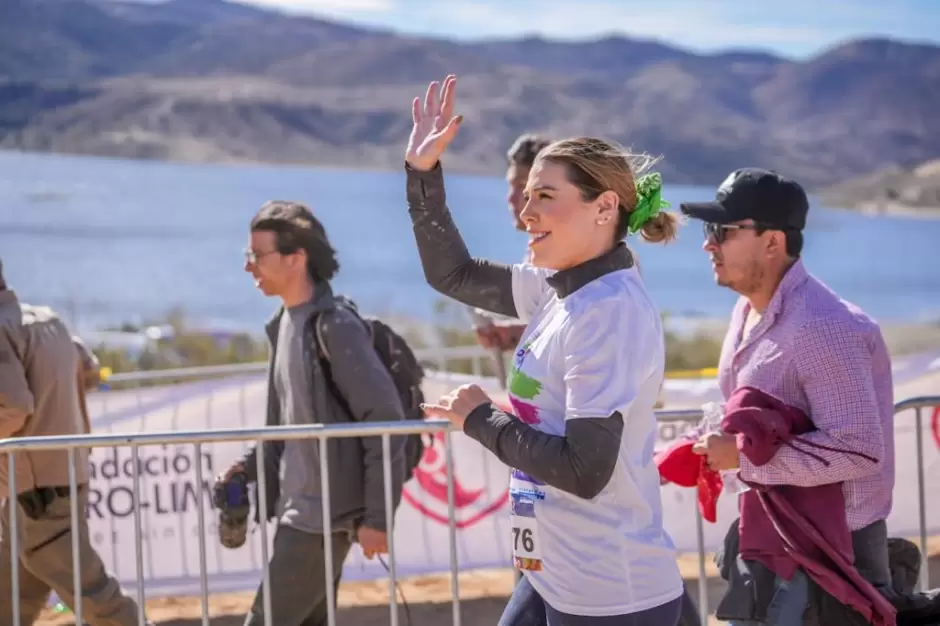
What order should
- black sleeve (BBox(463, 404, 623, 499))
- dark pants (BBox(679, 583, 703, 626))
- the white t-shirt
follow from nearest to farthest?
black sleeve (BBox(463, 404, 623, 499))
the white t-shirt
dark pants (BBox(679, 583, 703, 626))

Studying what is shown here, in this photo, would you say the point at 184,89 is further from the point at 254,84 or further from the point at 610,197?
the point at 610,197

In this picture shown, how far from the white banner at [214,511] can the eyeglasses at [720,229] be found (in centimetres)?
345

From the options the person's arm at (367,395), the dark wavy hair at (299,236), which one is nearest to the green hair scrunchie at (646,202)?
the person's arm at (367,395)

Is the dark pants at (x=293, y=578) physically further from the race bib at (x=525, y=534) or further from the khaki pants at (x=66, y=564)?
the race bib at (x=525, y=534)

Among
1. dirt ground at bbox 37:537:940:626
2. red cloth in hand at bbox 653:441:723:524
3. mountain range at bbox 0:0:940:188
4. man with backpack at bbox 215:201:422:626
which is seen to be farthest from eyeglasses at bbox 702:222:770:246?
mountain range at bbox 0:0:940:188

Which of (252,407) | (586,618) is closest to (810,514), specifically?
(586,618)

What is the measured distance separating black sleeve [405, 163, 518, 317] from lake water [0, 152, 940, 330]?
20.5 metres

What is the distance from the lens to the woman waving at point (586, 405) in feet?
8.21

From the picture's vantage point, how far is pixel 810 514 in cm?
325

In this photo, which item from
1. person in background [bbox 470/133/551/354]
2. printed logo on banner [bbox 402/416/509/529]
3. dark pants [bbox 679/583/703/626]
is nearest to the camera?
dark pants [bbox 679/583/703/626]

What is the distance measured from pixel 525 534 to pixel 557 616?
17cm

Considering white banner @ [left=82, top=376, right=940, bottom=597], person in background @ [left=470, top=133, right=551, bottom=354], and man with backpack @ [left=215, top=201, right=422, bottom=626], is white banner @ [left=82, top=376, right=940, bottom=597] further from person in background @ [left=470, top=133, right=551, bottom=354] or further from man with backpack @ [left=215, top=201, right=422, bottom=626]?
man with backpack @ [left=215, top=201, right=422, bottom=626]

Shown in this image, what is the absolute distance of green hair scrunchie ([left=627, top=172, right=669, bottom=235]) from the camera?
8.98 ft

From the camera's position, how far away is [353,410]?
420cm
